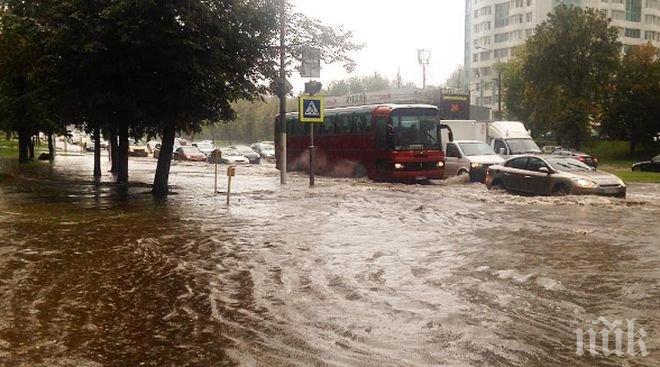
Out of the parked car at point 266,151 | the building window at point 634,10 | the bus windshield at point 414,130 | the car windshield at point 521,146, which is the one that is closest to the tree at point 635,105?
the parked car at point 266,151

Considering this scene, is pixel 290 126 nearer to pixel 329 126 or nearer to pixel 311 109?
pixel 329 126

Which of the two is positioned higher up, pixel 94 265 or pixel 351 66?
pixel 351 66

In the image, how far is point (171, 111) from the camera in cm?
2067

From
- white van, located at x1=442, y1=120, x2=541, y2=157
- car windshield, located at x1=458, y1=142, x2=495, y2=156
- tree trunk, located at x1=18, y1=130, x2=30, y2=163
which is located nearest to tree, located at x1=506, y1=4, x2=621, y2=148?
white van, located at x1=442, y1=120, x2=541, y2=157

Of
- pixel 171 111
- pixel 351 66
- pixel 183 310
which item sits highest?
pixel 351 66

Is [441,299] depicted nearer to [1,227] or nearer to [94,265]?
[94,265]

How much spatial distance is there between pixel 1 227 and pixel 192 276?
263 inches

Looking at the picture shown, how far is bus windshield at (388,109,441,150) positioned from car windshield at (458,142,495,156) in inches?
73.2

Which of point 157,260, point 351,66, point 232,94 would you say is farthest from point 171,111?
point 157,260

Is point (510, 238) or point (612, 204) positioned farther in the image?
point (612, 204)

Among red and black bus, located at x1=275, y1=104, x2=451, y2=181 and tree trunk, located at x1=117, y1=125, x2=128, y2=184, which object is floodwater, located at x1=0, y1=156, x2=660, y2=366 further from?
red and black bus, located at x1=275, y1=104, x2=451, y2=181

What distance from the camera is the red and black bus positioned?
2694 centimetres

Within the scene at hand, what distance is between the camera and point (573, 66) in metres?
60.8

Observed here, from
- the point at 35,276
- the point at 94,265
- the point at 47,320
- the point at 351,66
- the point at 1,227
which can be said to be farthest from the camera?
the point at 351,66
